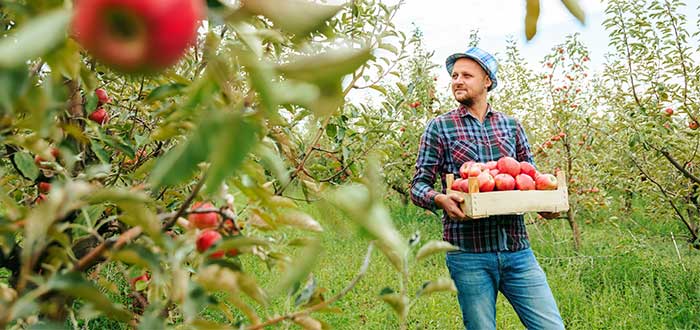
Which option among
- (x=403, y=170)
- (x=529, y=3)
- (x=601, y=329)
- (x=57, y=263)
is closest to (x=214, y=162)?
(x=529, y=3)

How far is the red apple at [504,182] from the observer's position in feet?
6.72

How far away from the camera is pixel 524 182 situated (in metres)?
2.10

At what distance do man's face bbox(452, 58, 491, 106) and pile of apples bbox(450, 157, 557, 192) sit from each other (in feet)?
0.93

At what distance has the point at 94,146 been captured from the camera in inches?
35.1

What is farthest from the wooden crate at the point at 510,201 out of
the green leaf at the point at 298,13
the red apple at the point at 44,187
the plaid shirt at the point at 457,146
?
the green leaf at the point at 298,13

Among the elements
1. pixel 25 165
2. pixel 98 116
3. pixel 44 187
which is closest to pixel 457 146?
pixel 98 116

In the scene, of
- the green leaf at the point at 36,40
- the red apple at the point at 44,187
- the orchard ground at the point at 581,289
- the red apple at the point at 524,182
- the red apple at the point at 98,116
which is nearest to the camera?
the green leaf at the point at 36,40

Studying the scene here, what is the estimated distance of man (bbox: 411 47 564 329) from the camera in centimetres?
211

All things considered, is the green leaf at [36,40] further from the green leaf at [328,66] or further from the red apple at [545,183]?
the red apple at [545,183]

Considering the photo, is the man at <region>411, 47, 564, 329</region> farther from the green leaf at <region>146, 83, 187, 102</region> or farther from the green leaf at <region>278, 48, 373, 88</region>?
the green leaf at <region>278, 48, 373, 88</region>

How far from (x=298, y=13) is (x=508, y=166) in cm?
191

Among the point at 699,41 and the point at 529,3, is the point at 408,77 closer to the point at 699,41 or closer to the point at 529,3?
the point at 699,41

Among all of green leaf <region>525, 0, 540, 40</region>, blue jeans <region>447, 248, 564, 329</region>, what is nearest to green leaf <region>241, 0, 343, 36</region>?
green leaf <region>525, 0, 540, 40</region>

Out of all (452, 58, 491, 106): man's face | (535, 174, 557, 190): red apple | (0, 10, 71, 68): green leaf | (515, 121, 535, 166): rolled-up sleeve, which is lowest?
(0, 10, 71, 68): green leaf
